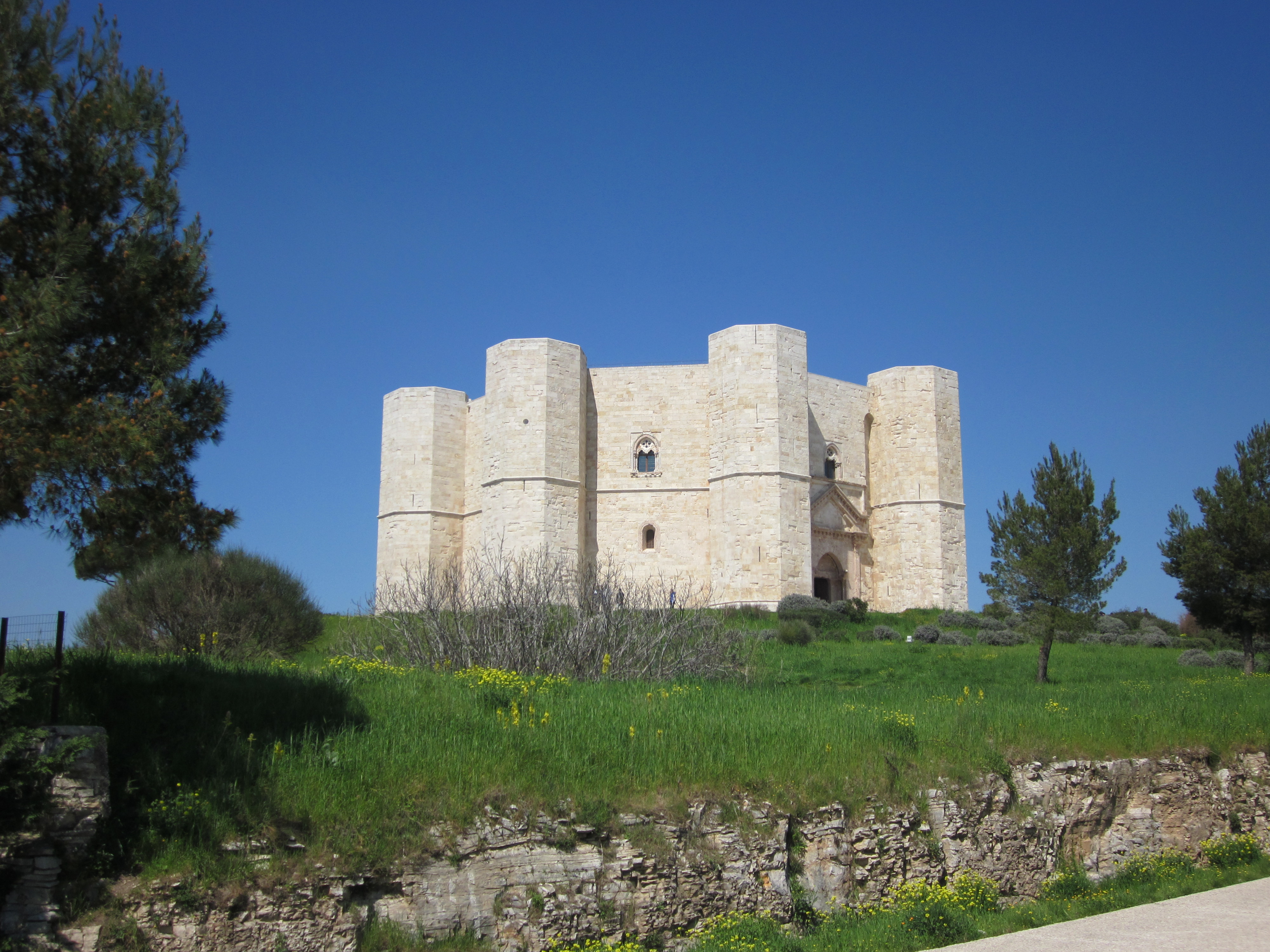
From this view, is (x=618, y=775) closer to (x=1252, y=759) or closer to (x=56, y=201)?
(x=56, y=201)

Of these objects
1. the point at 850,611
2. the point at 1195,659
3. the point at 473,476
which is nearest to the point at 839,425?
the point at 850,611

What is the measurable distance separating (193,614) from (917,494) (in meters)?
20.9

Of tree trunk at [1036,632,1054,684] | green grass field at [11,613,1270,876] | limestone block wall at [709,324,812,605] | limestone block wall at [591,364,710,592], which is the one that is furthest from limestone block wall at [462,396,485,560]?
green grass field at [11,613,1270,876]

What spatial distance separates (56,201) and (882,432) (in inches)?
1024

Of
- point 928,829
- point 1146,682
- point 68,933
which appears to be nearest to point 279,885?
point 68,933

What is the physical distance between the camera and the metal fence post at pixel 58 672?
5785 millimetres

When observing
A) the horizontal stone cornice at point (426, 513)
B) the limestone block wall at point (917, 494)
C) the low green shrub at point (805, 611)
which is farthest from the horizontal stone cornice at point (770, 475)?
the horizontal stone cornice at point (426, 513)

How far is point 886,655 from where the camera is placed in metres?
17.3

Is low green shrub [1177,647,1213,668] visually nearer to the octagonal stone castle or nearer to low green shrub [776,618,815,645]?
low green shrub [776,618,815,645]

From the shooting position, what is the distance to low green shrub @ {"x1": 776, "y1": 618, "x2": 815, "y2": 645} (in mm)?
19875

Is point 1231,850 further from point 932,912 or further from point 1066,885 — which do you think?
point 932,912

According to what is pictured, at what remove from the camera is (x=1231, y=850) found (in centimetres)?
833

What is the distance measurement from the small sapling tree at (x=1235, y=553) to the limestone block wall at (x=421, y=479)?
19100 mm

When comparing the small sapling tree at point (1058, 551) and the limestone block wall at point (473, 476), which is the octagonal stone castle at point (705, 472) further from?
the small sapling tree at point (1058, 551)
